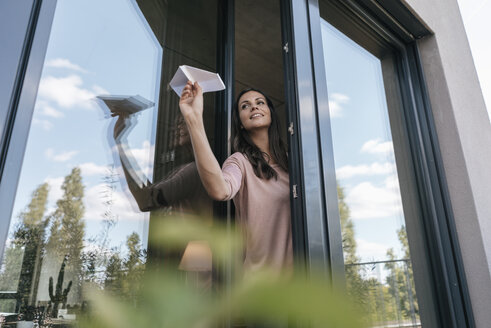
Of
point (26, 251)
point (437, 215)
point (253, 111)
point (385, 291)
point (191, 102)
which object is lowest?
point (385, 291)

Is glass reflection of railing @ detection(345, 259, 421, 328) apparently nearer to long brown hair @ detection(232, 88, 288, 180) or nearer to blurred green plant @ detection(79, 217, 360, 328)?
long brown hair @ detection(232, 88, 288, 180)

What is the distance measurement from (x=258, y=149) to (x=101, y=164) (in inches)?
26.8

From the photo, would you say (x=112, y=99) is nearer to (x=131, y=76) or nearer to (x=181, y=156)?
(x=131, y=76)

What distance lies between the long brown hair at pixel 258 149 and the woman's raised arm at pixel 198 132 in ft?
1.28

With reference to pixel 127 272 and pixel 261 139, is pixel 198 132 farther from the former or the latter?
pixel 261 139

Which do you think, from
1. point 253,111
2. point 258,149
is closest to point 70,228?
point 258,149

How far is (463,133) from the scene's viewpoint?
215 centimetres

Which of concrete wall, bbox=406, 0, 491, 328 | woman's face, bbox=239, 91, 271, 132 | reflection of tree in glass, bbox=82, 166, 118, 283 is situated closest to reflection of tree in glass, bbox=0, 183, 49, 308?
reflection of tree in glass, bbox=82, 166, 118, 283

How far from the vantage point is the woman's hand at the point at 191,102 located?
1.00 m

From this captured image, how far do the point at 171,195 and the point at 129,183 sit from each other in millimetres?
194

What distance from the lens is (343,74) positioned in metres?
1.86

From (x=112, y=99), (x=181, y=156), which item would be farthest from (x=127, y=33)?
(x=181, y=156)

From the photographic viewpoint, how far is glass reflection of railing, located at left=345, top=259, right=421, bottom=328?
1.45 meters

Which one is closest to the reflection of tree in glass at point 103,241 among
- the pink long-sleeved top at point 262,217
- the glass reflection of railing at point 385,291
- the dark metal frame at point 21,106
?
the dark metal frame at point 21,106
